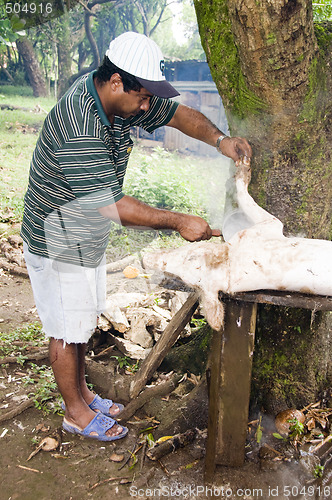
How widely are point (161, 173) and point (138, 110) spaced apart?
218 inches

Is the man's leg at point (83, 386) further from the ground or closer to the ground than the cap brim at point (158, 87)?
closer to the ground

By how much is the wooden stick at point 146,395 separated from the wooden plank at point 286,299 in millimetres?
1198

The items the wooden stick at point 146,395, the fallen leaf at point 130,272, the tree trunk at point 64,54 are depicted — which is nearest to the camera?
the wooden stick at point 146,395

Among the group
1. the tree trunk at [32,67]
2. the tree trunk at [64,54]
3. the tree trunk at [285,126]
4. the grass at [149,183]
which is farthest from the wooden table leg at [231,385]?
the tree trunk at [32,67]

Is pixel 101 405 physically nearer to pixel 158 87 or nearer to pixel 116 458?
pixel 116 458

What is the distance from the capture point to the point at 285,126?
2.46m

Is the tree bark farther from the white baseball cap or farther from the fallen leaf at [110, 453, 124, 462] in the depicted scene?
the fallen leaf at [110, 453, 124, 462]

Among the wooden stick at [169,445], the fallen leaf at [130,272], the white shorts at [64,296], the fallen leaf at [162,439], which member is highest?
the white shorts at [64,296]

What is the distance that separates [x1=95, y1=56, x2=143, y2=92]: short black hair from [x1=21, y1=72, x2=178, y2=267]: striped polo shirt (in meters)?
0.09

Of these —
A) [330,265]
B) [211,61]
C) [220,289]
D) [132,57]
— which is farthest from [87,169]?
[330,265]

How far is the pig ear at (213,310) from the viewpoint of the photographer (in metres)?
2.13

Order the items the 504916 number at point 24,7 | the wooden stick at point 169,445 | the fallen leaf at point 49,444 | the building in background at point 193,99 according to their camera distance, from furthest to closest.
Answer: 1. the building in background at point 193,99
2. the 504916 number at point 24,7
3. the fallen leaf at point 49,444
4. the wooden stick at point 169,445

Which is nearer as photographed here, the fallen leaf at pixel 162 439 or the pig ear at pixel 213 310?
the pig ear at pixel 213 310

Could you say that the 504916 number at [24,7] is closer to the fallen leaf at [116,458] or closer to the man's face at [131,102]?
the man's face at [131,102]
